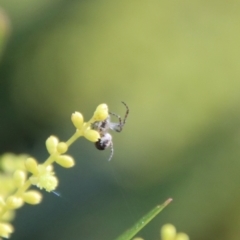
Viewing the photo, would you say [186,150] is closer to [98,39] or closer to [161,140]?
[161,140]

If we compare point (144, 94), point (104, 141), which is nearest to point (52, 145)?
point (104, 141)

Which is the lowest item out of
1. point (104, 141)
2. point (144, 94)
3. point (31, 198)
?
point (31, 198)

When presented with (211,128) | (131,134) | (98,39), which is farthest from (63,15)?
(211,128)

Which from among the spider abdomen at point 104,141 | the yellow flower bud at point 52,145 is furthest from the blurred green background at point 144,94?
the yellow flower bud at point 52,145

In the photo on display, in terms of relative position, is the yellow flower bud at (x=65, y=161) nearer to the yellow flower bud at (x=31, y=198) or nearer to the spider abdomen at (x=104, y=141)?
the yellow flower bud at (x=31, y=198)

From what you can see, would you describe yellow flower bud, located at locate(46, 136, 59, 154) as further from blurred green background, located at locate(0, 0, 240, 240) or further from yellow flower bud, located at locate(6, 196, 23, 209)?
blurred green background, located at locate(0, 0, 240, 240)

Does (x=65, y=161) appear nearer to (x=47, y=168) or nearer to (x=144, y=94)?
(x=47, y=168)

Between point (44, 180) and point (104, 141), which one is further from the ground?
point (104, 141)

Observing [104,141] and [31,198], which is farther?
[104,141]
